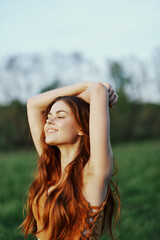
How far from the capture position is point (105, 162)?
178 cm

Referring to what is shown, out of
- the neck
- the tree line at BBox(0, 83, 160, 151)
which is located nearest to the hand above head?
the neck

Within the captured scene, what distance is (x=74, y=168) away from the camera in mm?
1929

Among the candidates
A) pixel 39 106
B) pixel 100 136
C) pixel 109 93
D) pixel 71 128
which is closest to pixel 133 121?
pixel 39 106

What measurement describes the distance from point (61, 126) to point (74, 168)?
0.29 meters

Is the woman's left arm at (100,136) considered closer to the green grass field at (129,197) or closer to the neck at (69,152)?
the neck at (69,152)

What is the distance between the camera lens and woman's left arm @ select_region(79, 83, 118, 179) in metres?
1.75

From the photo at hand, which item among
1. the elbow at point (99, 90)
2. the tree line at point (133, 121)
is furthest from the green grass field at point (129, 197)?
the tree line at point (133, 121)

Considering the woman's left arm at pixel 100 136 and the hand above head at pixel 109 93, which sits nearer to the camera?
the woman's left arm at pixel 100 136

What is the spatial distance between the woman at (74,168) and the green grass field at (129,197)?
121 cm

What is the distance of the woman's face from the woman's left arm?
189 millimetres

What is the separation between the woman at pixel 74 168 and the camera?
179 centimetres

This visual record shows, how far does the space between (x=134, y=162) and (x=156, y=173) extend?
5.48 ft

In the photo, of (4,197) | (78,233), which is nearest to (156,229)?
(78,233)

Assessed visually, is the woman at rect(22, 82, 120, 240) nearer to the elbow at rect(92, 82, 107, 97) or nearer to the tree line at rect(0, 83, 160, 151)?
the elbow at rect(92, 82, 107, 97)
